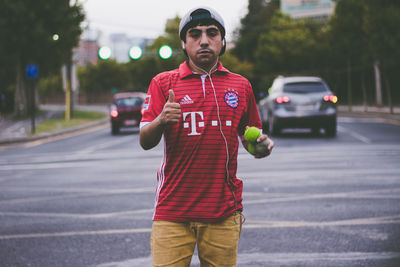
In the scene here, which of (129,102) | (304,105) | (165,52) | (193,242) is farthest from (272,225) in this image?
(165,52)

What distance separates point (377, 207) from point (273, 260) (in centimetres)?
266

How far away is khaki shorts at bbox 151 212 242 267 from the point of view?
2.66 metres

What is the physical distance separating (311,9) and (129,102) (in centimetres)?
7482

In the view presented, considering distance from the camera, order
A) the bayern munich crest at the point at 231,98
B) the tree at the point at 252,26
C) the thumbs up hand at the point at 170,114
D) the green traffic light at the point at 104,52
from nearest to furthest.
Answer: the thumbs up hand at the point at 170,114 < the bayern munich crest at the point at 231,98 < the green traffic light at the point at 104,52 < the tree at the point at 252,26

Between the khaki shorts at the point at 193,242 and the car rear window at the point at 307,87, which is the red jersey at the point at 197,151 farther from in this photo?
the car rear window at the point at 307,87

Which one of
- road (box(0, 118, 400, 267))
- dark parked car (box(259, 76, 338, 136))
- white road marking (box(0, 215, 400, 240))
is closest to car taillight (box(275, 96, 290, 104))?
dark parked car (box(259, 76, 338, 136))

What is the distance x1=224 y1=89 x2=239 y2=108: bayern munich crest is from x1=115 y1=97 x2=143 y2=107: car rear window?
20.4 meters

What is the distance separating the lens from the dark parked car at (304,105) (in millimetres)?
16328

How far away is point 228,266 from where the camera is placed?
274 cm

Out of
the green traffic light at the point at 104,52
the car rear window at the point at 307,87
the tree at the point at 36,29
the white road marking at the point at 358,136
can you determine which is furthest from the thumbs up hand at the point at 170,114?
the tree at the point at 36,29

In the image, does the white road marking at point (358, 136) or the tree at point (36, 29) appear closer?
the white road marking at point (358, 136)

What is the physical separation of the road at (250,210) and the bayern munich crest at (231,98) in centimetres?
227

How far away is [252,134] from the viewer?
289 centimetres

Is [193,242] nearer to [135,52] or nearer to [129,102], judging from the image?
[129,102]
